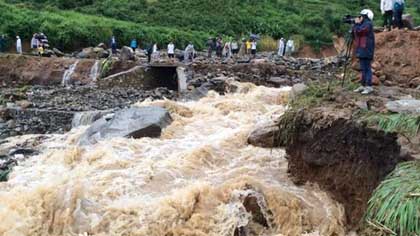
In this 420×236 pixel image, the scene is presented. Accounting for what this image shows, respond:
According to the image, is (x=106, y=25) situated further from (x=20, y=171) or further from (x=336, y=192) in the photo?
(x=336, y=192)

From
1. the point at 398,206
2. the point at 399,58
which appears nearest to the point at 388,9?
the point at 399,58

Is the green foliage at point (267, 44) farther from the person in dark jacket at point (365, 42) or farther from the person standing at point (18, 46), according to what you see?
the person in dark jacket at point (365, 42)

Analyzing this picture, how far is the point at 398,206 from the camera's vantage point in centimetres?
465

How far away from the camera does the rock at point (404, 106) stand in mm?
7591

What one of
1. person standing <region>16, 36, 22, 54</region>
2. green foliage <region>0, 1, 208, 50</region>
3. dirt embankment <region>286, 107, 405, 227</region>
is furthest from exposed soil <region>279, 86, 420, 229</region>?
green foliage <region>0, 1, 208, 50</region>

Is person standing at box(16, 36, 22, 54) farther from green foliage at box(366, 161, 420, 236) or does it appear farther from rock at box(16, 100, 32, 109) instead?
green foliage at box(366, 161, 420, 236)

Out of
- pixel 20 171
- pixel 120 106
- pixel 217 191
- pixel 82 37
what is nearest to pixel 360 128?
pixel 217 191

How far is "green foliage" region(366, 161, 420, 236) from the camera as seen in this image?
14.7 feet

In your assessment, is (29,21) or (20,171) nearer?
(20,171)

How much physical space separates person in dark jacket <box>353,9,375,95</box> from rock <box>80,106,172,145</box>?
4.94 meters

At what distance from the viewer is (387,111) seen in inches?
316

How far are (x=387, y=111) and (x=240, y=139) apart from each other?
422 cm

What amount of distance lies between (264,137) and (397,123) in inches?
172

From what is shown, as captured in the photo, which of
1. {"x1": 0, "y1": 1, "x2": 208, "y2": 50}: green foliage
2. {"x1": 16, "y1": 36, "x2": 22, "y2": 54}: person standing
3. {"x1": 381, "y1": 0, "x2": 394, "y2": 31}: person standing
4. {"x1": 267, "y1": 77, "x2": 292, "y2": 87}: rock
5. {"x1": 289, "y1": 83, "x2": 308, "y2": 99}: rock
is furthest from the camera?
{"x1": 0, "y1": 1, "x2": 208, "y2": 50}: green foliage
